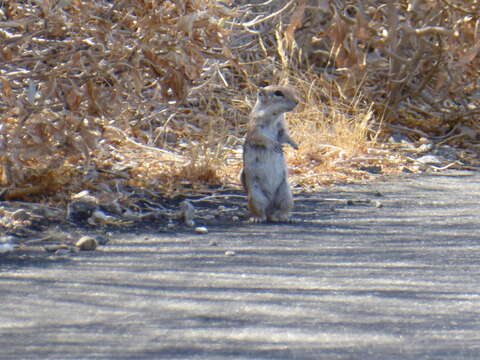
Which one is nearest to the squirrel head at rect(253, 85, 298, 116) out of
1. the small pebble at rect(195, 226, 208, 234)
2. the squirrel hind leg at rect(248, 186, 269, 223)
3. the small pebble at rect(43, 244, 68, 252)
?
the squirrel hind leg at rect(248, 186, 269, 223)

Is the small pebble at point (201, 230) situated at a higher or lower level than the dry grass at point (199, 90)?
lower

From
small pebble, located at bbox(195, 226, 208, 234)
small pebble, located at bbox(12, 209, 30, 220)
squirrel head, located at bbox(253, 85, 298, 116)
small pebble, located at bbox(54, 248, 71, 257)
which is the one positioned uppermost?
squirrel head, located at bbox(253, 85, 298, 116)

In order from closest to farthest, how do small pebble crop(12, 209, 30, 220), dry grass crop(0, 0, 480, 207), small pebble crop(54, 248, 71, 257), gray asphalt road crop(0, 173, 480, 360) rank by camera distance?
1. gray asphalt road crop(0, 173, 480, 360)
2. small pebble crop(54, 248, 71, 257)
3. small pebble crop(12, 209, 30, 220)
4. dry grass crop(0, 0, 480, 207)

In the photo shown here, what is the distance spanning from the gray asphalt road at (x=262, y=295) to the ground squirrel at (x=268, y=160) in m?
0.20

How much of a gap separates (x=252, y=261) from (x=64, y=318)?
1359 mm

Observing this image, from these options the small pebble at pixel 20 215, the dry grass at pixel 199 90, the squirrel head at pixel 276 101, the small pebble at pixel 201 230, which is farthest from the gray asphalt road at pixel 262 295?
the dry grass at pixel 199 90

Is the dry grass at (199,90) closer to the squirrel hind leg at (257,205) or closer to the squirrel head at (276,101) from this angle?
the squirrel head at (276,101)

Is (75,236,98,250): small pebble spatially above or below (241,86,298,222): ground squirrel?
below

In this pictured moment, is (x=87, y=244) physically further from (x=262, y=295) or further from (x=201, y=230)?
(x=262, y=295)

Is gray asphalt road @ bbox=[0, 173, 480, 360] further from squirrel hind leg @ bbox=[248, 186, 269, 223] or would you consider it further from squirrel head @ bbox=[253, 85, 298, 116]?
squirrel head @ bbox=[253, 85, 298, 116]

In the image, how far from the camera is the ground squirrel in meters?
6.46

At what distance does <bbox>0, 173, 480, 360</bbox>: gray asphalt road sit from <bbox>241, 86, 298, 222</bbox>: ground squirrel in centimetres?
20

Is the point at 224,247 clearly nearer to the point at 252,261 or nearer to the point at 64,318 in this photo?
the point at 252,261

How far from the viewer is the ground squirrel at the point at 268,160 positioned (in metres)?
6.46
